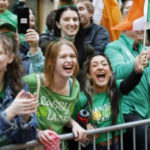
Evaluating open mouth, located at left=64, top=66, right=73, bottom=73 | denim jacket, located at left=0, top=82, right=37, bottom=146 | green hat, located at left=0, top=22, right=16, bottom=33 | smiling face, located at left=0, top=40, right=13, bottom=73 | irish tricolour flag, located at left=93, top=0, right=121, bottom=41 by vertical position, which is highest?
irish tricolour flag, located at left=93, top=0, right=121, bottom=41

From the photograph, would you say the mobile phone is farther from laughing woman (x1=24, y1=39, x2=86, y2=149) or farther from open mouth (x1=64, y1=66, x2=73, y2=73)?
open mouth (x1=64, y1=66, x2=73, y2=73)

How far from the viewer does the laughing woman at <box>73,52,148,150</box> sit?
3664 mm

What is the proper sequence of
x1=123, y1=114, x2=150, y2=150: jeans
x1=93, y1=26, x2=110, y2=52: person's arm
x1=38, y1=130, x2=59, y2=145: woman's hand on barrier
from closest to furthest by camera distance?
x1=38, y1=130, x2=59, y2=145: woman's hand on barrier → x1=123, y1=114, x2=150, y2=150: jeans → x1=93, y1=26, x2=110, y2=52: person's arm

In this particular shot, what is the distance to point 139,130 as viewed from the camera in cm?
391

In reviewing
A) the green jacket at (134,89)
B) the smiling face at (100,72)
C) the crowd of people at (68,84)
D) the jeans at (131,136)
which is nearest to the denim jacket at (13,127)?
the crowd of people at (68,84)

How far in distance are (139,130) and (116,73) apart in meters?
0.68

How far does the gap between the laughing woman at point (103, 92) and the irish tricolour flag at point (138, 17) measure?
0.51 metres

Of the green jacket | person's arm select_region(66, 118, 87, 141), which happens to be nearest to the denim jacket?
person's arm select_region(66, 118, 87, 141)

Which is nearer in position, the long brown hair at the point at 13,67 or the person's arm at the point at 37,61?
the long brown hair at the point at 13,67

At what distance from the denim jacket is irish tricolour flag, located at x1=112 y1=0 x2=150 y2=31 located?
5.98 feet

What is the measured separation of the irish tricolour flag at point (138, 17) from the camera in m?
4.16

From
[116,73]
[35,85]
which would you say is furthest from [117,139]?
[35,85]

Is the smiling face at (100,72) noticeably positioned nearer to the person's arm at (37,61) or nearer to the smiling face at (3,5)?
the person's arm at (37,61)

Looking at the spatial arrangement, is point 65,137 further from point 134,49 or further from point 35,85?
point 134,49
